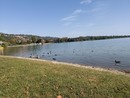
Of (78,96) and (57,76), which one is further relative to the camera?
(57,76)

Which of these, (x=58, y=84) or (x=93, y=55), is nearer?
(x=58, y=84)

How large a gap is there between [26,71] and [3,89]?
9.03 feet

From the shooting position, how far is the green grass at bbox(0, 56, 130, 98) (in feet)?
32.8

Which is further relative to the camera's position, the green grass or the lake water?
the lake water

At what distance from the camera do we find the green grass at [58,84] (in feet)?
32.8

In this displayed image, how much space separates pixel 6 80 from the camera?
11148 millimetres

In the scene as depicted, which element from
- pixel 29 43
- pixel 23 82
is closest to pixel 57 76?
pixel 23 82

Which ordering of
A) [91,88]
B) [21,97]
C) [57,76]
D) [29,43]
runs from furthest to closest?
[29,43], [57,76], [91,88], [21,97]

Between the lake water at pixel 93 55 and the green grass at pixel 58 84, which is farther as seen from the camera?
the lake water at pixel 93 55

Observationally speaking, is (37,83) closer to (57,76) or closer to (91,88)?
(57,76)

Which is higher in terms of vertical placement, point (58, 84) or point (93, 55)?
point (58, 84)

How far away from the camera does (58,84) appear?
1093 cm

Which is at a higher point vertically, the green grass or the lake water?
the green grass

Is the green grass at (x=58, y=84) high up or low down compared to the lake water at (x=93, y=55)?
up
